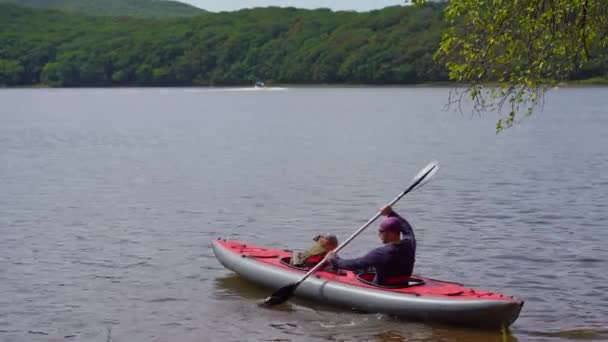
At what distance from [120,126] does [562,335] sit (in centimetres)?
5689

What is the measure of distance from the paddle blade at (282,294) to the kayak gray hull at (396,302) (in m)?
0.14

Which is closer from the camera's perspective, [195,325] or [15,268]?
[195,325]

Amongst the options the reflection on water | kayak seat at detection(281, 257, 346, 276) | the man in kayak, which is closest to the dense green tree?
kayak seat at detection(281, 257, 346, 276)

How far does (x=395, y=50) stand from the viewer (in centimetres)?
16988

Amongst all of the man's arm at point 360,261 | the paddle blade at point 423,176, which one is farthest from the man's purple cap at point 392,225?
the paddle blade at point 423,176

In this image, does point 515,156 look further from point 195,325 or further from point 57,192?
point 195,325

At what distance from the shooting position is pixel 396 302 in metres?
12.6

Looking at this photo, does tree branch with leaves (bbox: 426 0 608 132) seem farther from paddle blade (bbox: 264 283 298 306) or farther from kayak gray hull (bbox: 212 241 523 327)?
paddle blade (bbox: 264 283 298 306)

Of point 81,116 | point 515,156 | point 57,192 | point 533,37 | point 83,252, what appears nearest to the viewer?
point 533,37

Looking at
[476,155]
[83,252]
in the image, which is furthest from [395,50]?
[83,252]

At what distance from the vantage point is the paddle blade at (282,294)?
13.8 m

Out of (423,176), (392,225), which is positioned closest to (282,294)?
(392,225)

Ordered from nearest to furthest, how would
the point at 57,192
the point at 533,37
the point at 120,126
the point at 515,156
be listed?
the point at 533,37 → the point at 57,192 → the point at 515,156 → the point at 120,126

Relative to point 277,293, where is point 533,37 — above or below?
above
